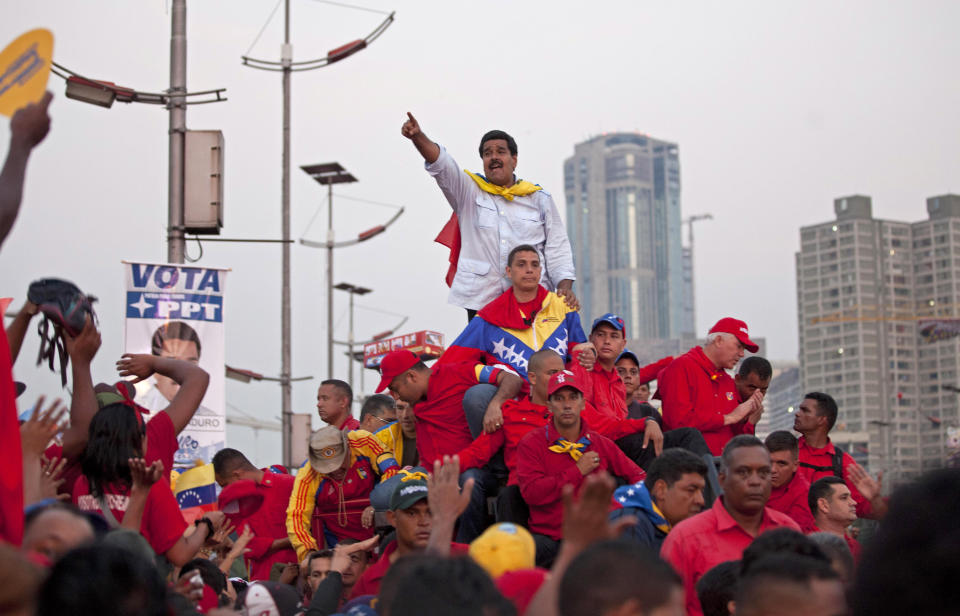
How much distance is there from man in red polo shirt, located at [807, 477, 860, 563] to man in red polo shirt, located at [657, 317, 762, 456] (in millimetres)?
1132

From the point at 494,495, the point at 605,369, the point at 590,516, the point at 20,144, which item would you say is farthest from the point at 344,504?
the point at 590,516

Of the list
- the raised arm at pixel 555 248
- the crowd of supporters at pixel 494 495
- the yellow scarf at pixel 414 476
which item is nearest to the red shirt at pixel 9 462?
the crowd of supporters at pixel 494 495

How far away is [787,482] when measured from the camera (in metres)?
8.59

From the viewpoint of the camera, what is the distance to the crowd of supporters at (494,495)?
3205 mm

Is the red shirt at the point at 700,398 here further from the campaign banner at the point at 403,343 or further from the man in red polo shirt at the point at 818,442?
the campaign banner at the point at 403,343

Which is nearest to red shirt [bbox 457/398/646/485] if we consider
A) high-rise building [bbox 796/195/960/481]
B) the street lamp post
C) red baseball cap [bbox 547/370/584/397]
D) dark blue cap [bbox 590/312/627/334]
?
red baseball cap [bbox 547/370/584/397]

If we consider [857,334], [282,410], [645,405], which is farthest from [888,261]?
[645,405]

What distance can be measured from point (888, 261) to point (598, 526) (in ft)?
438

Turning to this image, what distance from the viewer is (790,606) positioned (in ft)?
12.0

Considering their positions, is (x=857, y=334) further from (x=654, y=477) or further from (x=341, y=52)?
(x=654, y=477)

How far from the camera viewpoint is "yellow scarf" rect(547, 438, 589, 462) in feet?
24.2

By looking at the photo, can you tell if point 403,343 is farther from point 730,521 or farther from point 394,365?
point 730,521

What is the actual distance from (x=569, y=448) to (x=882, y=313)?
12984 cm

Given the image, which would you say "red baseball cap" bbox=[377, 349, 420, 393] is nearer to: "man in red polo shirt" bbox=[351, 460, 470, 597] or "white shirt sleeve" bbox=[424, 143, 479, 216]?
"white shirt sleeve" bbox=[424, 143, 479, 216]
